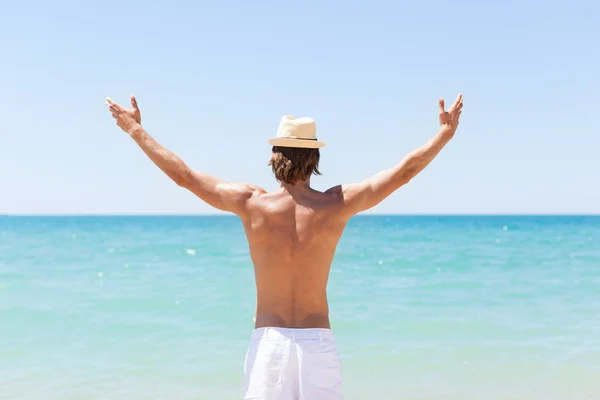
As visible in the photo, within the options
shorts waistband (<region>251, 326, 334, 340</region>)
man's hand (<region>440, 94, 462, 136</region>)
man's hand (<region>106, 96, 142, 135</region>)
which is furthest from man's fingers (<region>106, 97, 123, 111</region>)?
man's hand (<region>440, 94, 462, 136</region>)

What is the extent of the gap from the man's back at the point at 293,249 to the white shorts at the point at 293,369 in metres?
0.10

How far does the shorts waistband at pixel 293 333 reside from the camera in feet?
8.66

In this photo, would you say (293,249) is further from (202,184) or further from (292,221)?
(202,184)

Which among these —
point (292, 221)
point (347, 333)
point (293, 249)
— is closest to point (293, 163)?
point (292, 221)

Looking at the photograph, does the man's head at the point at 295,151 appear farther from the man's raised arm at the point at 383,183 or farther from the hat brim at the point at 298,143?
the man's raised arm at the point at 383,183

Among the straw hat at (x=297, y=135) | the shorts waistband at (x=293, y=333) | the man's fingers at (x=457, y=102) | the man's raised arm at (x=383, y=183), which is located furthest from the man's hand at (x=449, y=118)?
the shorts waistband at (x=293, y=333)

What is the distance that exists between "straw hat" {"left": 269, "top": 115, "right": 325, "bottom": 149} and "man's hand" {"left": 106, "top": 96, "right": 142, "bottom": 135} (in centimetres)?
62

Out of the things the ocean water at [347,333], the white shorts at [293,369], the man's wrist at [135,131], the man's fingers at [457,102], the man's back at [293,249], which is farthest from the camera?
the ocean water at [347,333]

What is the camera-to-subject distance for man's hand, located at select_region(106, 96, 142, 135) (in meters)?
2.90

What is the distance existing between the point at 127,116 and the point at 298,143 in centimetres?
79

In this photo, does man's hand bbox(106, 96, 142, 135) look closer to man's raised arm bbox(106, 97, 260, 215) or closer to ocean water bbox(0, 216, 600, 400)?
man's raised arm bbox(106, 97, 260, 215)

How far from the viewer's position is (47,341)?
29.3ft

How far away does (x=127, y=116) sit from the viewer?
115 inches

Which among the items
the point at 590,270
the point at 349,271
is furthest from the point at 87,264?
the point at 590,270
